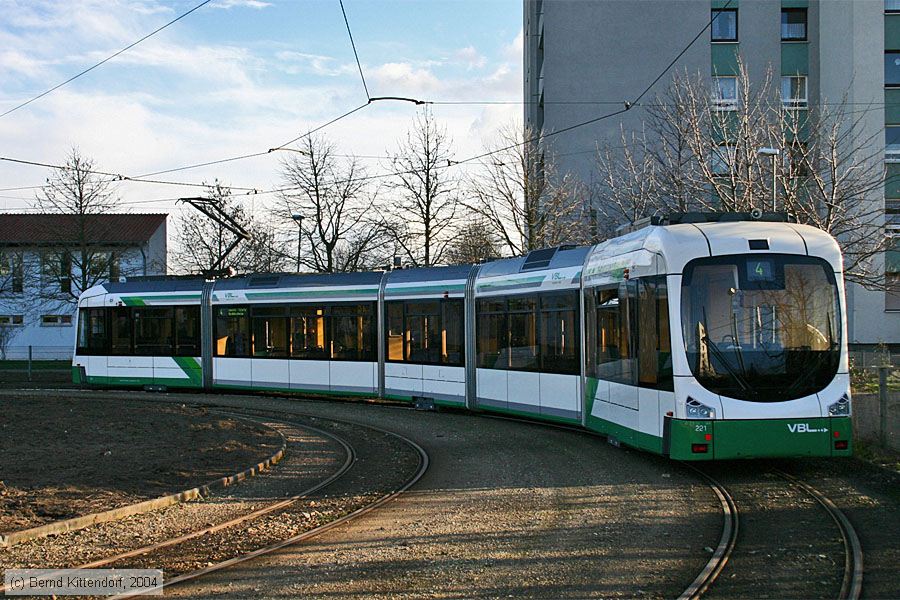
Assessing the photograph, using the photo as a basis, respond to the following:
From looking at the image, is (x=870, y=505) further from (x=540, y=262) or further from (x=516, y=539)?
(x=540, y=262)

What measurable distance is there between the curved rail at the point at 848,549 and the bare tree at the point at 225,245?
97.9 ft

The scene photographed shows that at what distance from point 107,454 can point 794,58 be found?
1323 inches

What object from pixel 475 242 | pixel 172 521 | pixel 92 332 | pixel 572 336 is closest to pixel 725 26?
pixel 475 242

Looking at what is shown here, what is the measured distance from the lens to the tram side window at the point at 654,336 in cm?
1078

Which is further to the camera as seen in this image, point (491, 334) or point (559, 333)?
point (491, 334)

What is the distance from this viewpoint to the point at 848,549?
7535 millimetres

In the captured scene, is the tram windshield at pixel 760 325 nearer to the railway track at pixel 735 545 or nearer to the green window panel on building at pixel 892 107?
the railway track at pixel 735 545

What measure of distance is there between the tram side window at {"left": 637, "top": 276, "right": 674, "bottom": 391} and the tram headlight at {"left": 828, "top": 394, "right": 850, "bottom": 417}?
1.82 meters

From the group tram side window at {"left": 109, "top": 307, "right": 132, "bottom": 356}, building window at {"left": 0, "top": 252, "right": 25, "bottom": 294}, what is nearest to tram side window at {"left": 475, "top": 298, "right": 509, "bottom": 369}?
tram side window at {"left": 109, "top": 307, "right": 132, "bottom": 356}

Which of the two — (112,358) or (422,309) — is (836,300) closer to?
(422,309)

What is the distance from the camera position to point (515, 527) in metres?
8.58

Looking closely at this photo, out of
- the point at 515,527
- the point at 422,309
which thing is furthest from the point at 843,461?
the point at 422,309

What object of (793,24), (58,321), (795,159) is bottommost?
(58,321)

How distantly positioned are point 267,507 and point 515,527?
279 centimetres
